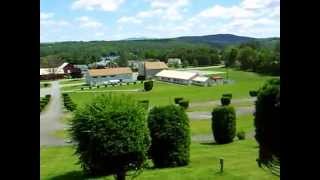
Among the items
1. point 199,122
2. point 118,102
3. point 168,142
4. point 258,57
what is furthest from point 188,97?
point 118,102

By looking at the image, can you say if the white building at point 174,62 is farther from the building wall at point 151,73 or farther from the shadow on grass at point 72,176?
the shadow on grass at point 72,176

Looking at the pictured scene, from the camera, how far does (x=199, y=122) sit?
1856 cm

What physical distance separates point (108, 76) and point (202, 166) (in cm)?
1322

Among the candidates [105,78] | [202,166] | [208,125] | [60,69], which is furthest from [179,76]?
[202,166]

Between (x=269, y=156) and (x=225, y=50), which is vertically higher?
(x=225, y=50)

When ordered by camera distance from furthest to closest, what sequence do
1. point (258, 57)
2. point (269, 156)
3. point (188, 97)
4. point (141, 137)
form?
1. point (188, 97)
2. point (258, 57)
3. point (141, 137)
4. point (269, 156)

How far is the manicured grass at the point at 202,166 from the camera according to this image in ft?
34.0

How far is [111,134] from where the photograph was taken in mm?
10008

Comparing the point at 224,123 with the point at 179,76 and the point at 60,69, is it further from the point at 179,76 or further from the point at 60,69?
the point at 179,76

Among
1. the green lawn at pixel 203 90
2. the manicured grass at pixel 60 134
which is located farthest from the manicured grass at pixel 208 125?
the green lawn at pixel 203 90

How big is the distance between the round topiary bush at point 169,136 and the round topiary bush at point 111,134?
68cm
